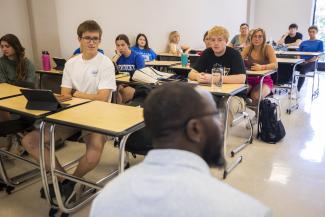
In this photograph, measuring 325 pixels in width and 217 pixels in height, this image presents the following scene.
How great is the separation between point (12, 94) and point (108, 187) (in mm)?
2091

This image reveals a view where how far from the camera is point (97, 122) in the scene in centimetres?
167

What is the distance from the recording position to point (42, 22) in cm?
399

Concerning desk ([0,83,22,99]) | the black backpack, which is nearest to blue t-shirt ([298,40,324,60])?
the black backpack

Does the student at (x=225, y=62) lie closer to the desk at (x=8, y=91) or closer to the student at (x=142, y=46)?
the desk at (x=8, y=91)

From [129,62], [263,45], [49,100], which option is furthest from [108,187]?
[263,45]

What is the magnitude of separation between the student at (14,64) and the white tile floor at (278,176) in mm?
840

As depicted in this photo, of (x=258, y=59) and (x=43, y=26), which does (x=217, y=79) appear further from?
(x=43, y=26)

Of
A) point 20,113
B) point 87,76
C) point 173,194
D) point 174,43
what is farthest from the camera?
point 174,43

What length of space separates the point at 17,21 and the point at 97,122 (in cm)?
290

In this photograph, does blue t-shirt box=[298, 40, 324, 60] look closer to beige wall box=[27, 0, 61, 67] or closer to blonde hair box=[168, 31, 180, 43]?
blonde hair box=[168, 31, 180, 43]

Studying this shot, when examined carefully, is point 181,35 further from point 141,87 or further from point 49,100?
point 49,100

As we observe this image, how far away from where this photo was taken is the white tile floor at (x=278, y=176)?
2.13 meters

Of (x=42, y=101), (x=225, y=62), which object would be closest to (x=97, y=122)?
(x=42, y=101)

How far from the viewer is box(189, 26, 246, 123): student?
2.74 meters
